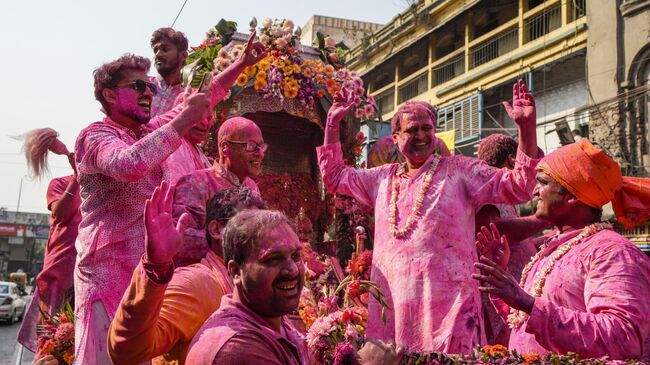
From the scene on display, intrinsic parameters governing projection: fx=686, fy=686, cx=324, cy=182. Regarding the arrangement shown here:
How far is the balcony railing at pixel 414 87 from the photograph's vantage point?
26828mm

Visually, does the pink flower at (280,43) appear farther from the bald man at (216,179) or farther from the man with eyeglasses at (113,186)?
the man with eyeglasses at (113,186)

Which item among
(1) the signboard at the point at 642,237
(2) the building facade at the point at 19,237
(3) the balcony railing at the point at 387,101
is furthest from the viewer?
(2) the building facade at the point at 19,237

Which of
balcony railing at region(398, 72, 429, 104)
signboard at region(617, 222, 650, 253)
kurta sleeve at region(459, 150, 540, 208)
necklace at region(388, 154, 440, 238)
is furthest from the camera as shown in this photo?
balcony railing at region(398, 72, 429, 104)

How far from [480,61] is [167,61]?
19607 millimetres

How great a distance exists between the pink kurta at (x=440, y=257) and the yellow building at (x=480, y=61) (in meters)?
13.6

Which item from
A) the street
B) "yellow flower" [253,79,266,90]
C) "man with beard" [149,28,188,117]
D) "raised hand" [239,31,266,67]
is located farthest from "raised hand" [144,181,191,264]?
the street

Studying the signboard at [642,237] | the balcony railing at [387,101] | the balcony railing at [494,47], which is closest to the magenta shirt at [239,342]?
the signboard at [642,237]

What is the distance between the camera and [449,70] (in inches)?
998

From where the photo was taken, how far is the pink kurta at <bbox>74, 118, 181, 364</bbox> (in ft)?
11.0

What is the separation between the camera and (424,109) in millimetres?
4453

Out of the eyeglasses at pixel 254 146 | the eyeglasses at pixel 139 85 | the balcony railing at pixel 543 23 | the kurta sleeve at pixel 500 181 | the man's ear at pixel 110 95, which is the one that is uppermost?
the balcony railing at pixel 543 23

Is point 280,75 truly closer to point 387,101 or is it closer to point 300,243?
point 300,243

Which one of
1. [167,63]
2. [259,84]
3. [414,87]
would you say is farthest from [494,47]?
[167,63]

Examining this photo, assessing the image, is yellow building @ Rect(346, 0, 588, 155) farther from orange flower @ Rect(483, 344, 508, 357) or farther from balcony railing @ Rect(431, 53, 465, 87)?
orange flower @ Rect(483, 344, 508, 357)
